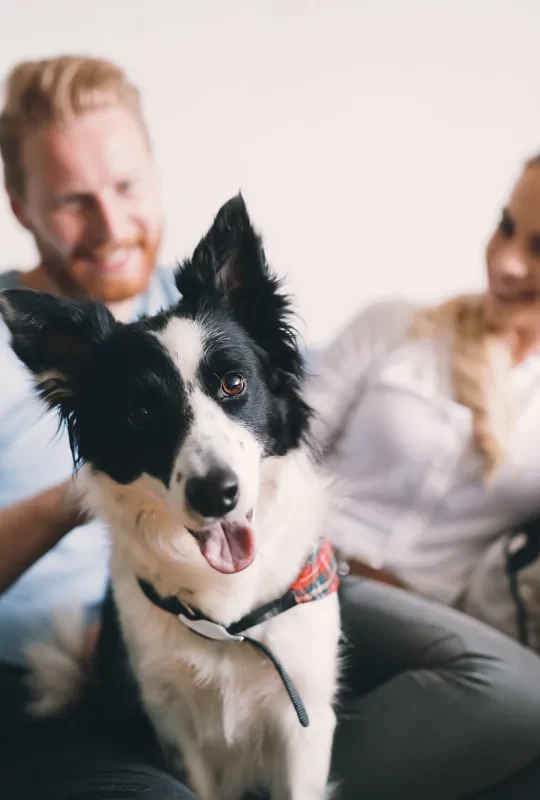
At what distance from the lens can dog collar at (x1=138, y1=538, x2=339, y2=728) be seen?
1.11 metres

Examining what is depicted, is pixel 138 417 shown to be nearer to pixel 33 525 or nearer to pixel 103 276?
pixel 33 525

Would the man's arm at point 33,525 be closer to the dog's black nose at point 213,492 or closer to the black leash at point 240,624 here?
the black leash at point 240,624

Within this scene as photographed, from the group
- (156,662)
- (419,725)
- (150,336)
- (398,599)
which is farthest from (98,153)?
(419,725)

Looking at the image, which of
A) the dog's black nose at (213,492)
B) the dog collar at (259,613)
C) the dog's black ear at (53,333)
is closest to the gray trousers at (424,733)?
the dog collar at (259,613)

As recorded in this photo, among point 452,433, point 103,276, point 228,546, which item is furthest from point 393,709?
point 103,276

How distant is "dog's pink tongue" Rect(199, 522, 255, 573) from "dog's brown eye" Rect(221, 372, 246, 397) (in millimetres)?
234

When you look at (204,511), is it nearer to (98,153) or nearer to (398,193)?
(98,153)

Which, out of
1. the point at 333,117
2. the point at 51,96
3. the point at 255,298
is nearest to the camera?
the point at 255,298

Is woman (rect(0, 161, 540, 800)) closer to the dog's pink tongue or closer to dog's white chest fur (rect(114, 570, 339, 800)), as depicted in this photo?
dog's white chest fur (rect(114, 570, 339, 800))

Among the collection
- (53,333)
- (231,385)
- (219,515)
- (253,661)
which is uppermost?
(53,333)

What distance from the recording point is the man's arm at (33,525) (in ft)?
4.10

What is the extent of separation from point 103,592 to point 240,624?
0.54 metres

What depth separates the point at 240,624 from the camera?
1.13 m

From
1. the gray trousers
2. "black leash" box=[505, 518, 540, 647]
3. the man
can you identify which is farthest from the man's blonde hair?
"black leash" box=[505, 518, 540, 647]
